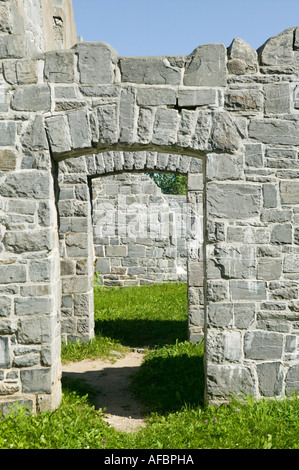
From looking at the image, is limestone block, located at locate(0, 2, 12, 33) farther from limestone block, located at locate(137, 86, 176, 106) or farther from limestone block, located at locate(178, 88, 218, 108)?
limestone block, located at locate(178, 88, 218, 108)

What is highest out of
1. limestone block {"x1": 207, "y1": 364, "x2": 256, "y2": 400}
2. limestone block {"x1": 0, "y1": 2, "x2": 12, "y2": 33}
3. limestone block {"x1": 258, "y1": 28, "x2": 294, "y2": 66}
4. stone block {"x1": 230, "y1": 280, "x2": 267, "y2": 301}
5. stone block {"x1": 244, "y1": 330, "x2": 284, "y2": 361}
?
limestone block {"x1": 0, "y1": 2, "x2": 12, "y2": 33}

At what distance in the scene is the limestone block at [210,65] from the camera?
449 cm

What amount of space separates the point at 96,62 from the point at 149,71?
50 centimetres

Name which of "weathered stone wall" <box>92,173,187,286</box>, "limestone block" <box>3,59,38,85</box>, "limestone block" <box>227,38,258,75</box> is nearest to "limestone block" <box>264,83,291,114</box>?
"limestone block" <box>227,38,258,75</box>

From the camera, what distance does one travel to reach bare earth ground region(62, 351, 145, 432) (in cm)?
505

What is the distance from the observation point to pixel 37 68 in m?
4.49

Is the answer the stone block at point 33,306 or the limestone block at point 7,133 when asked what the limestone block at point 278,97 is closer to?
the limestone block at point 7,133

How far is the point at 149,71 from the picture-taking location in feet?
14.8

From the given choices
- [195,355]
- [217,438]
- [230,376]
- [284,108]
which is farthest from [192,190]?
[217,438]

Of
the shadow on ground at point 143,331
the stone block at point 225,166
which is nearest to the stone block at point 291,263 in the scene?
the stone block at point 225,166

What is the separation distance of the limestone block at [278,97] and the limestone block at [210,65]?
0.43 meters

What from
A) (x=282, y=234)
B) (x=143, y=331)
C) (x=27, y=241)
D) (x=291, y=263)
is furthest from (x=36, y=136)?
(x=143, y=331)

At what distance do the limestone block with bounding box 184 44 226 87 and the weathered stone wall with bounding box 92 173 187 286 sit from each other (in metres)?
7.54

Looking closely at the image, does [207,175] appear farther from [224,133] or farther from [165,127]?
[165,127]
